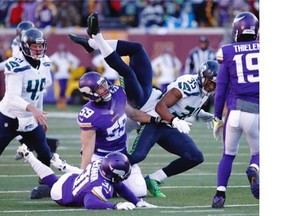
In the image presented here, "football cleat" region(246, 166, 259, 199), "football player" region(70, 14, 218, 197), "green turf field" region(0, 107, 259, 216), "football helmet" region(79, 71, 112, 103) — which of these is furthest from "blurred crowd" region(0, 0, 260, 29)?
"football cleat" region(246, 166, 259, 199)

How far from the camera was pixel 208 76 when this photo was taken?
28.7 ft

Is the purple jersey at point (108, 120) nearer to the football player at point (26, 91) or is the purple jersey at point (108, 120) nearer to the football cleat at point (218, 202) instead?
the football player at point (26, 91)

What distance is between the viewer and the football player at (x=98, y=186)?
25.2 feet

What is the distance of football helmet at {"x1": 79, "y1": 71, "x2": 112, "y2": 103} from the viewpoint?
8156 mm

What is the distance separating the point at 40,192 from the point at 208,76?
1.73m

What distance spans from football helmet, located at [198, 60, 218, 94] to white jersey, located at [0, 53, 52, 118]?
56.9 inches

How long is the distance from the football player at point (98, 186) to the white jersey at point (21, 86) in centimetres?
107

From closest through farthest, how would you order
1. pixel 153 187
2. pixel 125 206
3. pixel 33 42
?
pixel 125 206
pixel 153 187
pixel 33 42

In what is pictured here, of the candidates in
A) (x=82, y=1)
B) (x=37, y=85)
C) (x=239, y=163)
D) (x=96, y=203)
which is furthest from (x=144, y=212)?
(x=82, y=1)

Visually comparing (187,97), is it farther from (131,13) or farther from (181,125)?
(131,13)

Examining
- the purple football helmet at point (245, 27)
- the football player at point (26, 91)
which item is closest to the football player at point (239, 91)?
the purple football helmet at point (245, 27)

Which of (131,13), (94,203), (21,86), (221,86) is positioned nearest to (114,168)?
(94,203)

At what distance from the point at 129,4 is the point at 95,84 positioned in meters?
15.7

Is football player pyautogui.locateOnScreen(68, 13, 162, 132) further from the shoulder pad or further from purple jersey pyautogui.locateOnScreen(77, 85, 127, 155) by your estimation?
the shoulder pad
